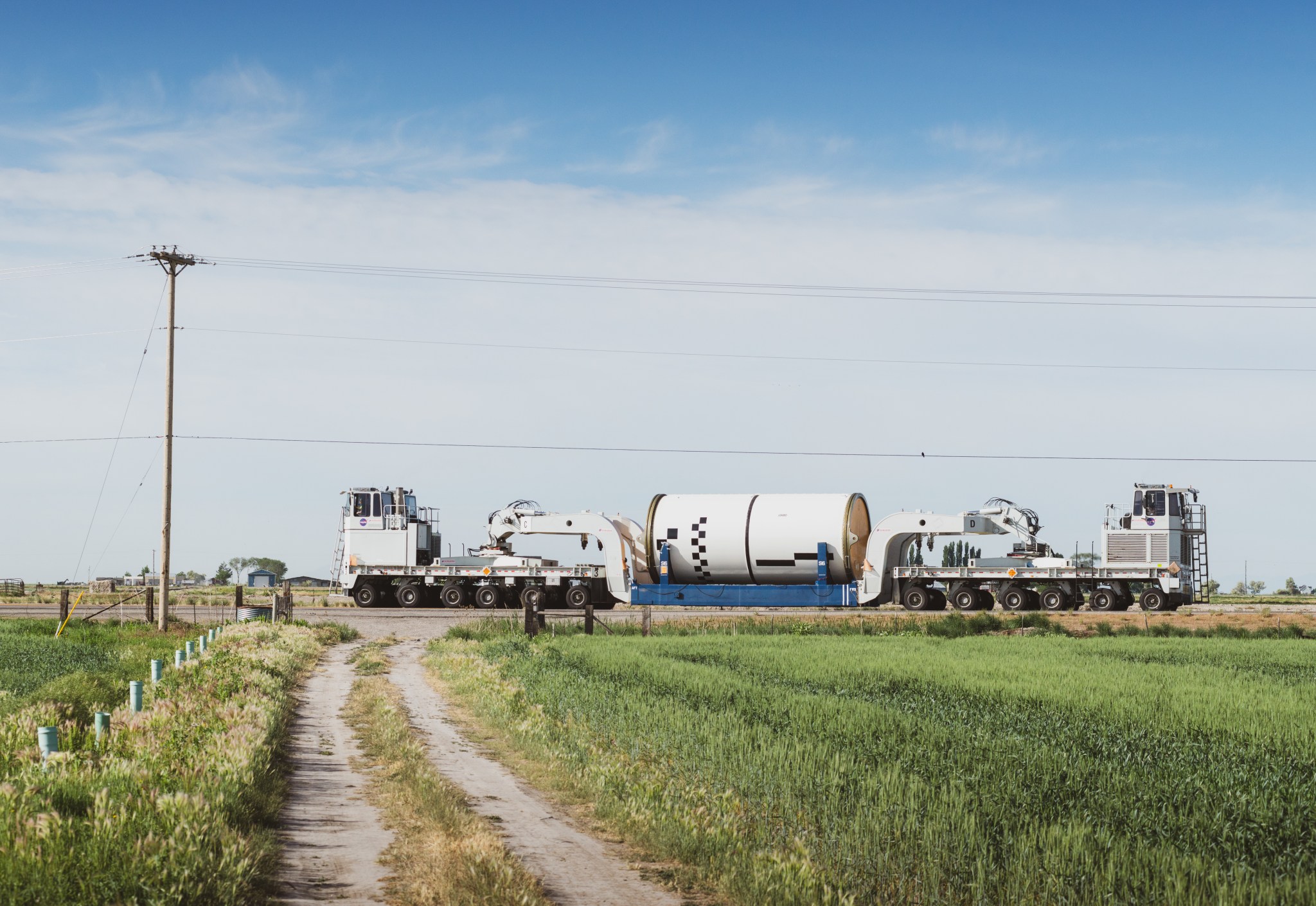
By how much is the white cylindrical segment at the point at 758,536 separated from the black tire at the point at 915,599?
2.13 metres

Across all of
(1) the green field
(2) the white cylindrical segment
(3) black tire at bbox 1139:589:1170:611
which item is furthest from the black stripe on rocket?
(1) the green field

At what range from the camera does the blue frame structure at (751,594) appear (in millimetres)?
37688

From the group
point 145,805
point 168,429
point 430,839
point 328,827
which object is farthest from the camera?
point 168,429

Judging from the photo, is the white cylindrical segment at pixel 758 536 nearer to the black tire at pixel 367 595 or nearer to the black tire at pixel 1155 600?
the black tire at pixel 1155 600

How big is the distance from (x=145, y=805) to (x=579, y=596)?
33109 mm

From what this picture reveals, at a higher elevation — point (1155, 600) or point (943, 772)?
point (943, 772)

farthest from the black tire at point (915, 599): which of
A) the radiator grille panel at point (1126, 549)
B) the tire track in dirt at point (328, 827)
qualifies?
the tire track in dirt at point (328, 827)

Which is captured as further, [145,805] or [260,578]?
[260,578]

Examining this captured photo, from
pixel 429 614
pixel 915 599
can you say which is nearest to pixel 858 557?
pixel 915 599

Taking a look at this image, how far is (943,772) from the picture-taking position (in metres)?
10.4

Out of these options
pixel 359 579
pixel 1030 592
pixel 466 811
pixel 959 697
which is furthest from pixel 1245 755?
pixel 359 579

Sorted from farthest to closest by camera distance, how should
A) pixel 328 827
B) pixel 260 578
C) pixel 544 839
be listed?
pixel 260 578 → pixel 328 827 → pixel 544 839

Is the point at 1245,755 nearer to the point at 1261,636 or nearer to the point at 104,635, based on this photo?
the point at 1261,636

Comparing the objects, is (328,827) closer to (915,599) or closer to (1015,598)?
(915,599)
